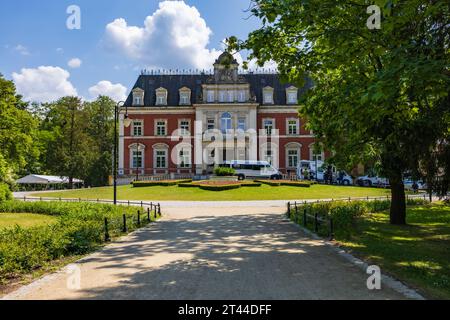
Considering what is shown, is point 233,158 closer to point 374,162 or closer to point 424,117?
point 374,162

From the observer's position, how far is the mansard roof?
179ft

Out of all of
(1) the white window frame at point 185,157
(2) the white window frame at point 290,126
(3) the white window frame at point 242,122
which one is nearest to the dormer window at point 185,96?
(1) the white window frame at point 185,157

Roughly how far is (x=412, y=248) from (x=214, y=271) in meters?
6.05

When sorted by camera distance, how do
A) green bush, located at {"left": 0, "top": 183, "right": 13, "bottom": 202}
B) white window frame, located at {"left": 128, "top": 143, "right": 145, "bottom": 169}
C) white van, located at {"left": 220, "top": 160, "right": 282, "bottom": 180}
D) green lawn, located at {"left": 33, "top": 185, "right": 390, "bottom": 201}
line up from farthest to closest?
white window frame, located at {"left": 128, "top": 143, "right": 145, "bottom": 169} → white van, located at {"left": 220, "top": 160, "right": 282, "bottom": 180} → green lawn, located at {"left": 33, "top": 185, "right": 390, "bottom": 201} → green bush, located at {"left": 0, "top": 183, "right": 13, "bottom": 202}

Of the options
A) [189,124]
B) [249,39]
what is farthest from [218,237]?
[189,124]

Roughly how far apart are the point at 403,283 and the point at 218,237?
6.73 metres

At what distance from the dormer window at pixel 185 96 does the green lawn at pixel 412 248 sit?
40.2 m

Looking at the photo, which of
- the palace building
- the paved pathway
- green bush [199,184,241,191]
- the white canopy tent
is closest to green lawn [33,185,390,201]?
green bush [199,184,241,191]

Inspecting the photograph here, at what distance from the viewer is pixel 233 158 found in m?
51.6

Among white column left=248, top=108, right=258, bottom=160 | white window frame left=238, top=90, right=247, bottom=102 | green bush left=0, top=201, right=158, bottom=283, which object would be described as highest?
white window frame left=238, top=90, right=247, bottom=102

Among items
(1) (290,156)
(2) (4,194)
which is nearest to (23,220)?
(2) (4,194)

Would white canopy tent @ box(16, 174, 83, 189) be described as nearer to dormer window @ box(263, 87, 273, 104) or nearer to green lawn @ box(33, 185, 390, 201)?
green lawn @ box(33, 185, 390, 201)

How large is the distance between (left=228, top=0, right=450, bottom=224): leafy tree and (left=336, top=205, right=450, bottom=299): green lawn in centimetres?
234

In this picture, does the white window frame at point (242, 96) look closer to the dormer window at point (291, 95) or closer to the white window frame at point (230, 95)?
the white window frame at point (230, 95)
